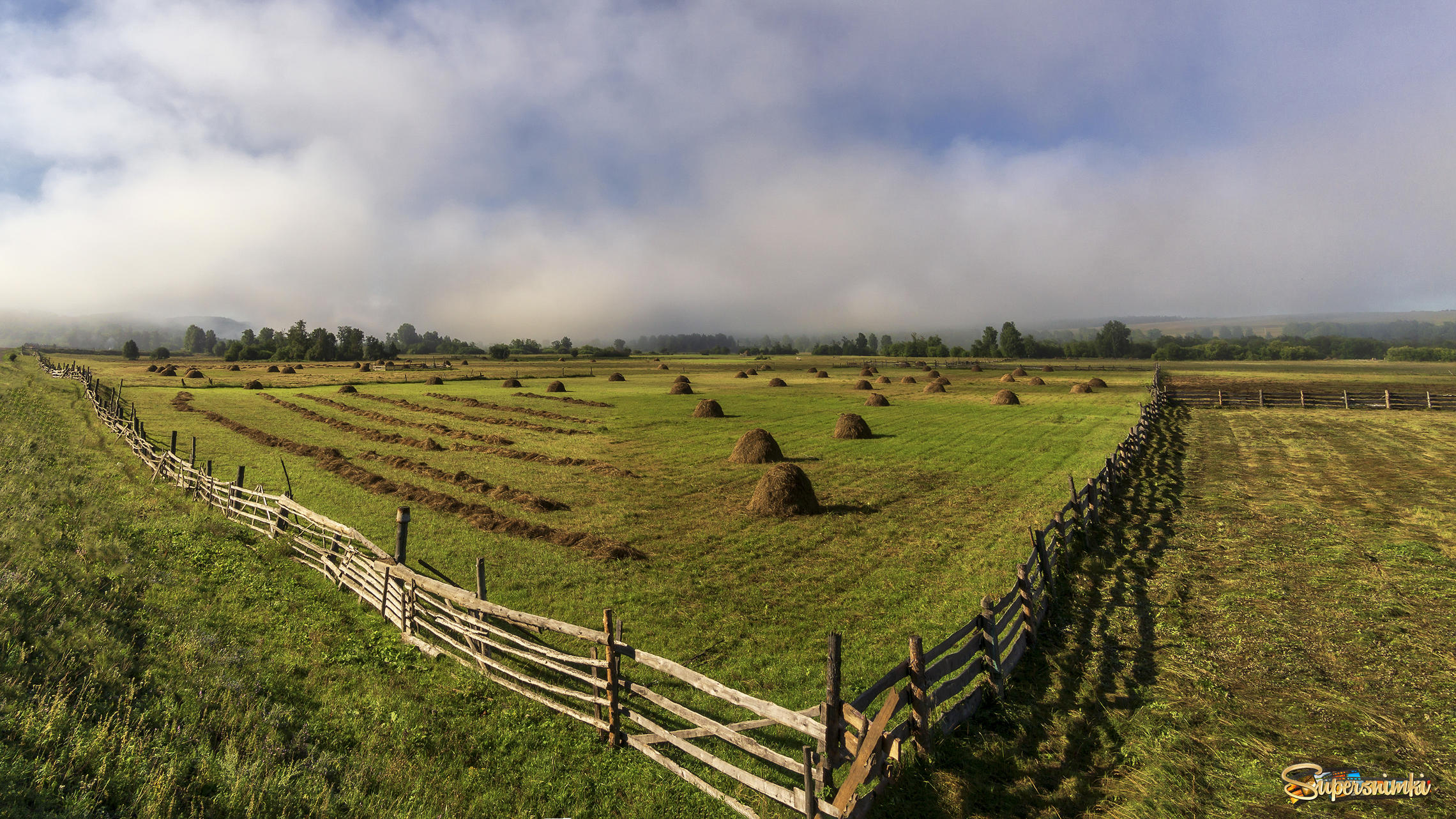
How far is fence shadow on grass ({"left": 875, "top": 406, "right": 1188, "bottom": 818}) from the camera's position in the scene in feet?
21.7

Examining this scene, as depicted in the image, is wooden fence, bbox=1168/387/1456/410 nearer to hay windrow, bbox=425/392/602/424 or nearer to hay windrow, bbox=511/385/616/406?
hay windrow, bbox=511/385/616/406

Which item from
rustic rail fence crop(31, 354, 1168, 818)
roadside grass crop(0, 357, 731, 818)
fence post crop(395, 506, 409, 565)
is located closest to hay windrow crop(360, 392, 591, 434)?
rustic rail fence crop(31, 354, 1168, 818)

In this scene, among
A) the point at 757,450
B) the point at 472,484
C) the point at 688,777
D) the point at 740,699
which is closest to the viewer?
the point at 740,699

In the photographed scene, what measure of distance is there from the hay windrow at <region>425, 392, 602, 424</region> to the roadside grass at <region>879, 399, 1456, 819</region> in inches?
1272

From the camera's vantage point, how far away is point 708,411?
1651 inches

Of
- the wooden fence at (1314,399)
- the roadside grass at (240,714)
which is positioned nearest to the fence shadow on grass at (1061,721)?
the roadside grass at (240,714)

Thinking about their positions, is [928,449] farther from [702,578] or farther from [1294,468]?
[702,578]

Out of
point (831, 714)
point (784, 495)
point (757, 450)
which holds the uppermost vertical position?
point (757, 450)

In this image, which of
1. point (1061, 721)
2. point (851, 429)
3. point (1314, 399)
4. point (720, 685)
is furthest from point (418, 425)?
point (1314, 399)

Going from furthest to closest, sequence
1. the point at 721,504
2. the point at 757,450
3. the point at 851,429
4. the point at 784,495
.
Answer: the point at 851,429 → the point at 757,450 → the point at 721,504 → the point at 784,495

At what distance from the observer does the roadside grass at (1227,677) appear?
6723mm

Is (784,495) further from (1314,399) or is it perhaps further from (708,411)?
(1314,399)

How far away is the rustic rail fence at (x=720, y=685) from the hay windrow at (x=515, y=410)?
2715 cm

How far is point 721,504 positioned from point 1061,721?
1255 centimetres
